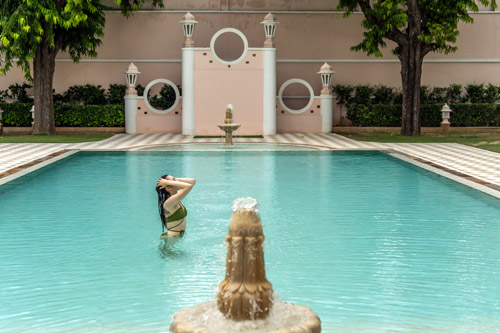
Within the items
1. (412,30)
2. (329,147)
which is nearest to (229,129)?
(329,147)

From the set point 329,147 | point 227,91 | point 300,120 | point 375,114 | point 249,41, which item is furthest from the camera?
point 249,41

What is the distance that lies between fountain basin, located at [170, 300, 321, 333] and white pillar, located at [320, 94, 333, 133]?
2093 cm

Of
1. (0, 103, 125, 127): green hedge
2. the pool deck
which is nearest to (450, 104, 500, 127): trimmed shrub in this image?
the pool deck

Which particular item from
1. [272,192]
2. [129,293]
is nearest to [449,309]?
[129,293]

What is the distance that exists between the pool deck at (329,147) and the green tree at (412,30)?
2523mm

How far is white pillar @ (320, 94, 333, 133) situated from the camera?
84.5 feet

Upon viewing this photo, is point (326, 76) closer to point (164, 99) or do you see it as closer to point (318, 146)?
point (164, 99)

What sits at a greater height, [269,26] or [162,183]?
[269,26]

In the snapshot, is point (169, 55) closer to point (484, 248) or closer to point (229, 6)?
point (229, 6)

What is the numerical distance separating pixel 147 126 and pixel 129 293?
19.6 metres

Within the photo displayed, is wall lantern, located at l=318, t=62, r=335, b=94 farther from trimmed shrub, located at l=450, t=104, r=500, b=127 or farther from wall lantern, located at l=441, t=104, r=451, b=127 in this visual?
trimmed shrub, located at l=450, t=104, r=500, b=127

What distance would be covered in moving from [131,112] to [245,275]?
69.9 ft

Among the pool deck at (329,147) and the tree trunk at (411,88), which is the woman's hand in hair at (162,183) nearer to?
the pool deck at (329,147)

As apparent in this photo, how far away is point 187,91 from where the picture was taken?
80.9 feet
